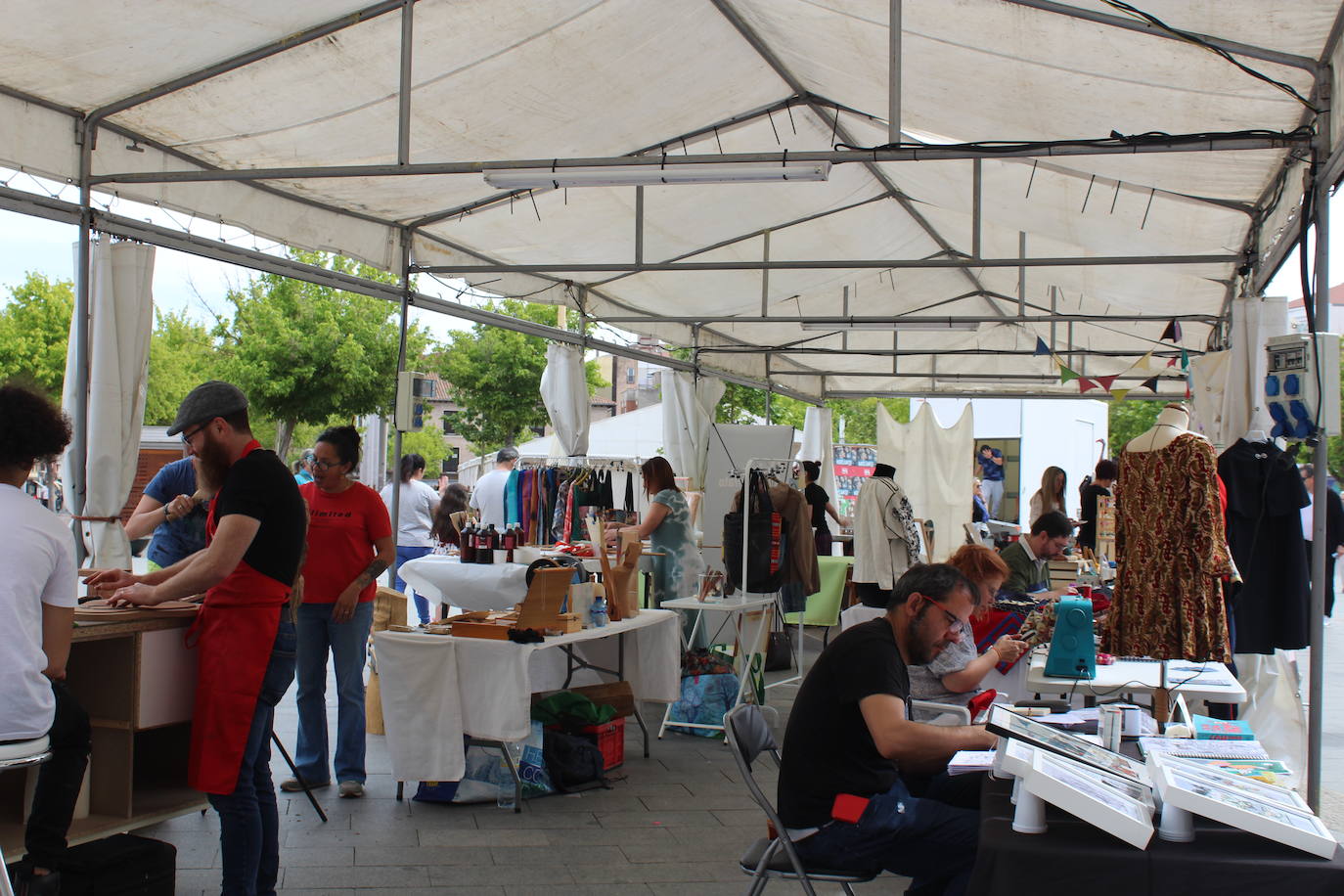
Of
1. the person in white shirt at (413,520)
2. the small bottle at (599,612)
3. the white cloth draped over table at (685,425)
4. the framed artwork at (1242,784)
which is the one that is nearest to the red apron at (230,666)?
the small bottle at (599,612)

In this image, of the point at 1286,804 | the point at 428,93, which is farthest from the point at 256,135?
the point at 1286,804

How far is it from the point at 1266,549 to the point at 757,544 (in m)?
3.24

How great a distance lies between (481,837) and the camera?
467cm

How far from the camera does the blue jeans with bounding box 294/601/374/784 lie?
16.6ft

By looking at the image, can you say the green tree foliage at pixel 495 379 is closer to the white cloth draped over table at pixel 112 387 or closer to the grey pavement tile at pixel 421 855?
the white cloth draped over table at pixel 112 387

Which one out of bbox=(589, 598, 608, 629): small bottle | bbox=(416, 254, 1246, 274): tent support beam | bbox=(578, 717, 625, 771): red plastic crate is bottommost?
bbox=(578, 717, 625, 771): red plastic crate

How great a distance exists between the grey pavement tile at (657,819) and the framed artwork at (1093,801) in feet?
9.39

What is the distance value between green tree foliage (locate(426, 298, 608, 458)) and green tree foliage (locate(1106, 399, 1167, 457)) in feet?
63.6

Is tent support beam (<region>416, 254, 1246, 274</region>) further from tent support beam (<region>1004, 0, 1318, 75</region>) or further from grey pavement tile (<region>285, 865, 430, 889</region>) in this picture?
grey pavement tile (<region>285, 865, 430, 889</region>)

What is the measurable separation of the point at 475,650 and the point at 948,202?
5500 millimetres

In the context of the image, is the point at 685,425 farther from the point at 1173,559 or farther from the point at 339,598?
the point at 1173,559

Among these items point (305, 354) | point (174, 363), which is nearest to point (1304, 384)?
point (305, 354)

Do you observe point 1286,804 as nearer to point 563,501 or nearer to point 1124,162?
point 1124,162

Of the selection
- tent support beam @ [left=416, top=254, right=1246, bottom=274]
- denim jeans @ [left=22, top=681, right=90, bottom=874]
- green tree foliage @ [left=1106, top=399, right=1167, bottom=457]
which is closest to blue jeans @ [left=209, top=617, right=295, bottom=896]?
denim jeans @ [left=22, top=681, right=90, bottom=874]
